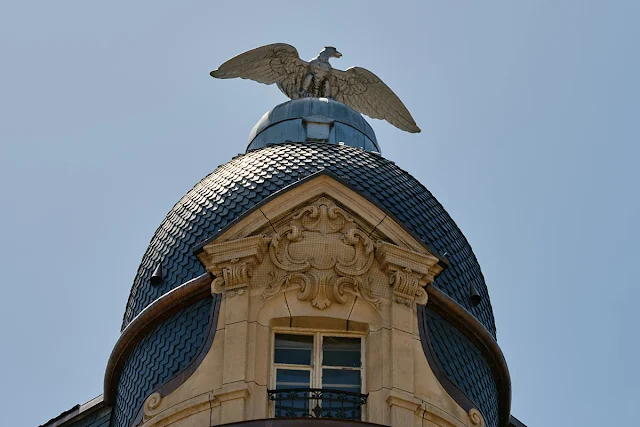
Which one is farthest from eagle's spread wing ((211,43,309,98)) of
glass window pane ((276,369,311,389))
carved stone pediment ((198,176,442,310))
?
glass window pane ((276,369,311,389))

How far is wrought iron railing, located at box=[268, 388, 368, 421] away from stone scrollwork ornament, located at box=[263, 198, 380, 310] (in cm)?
140

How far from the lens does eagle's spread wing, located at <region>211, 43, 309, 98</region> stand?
3412 centimetres

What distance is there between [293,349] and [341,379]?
84cm

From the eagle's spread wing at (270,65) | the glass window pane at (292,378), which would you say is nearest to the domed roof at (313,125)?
the eagle's spread wing at (270,65)

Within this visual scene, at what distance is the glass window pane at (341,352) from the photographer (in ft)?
85.5

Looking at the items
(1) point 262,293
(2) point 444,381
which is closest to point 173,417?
(1) point 262,293

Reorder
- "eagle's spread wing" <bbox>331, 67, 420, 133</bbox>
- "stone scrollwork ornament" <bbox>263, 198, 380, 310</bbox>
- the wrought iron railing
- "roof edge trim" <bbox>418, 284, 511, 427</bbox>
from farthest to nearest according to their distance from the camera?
"eagle's spread wing" <bbox>331, 67, 420, 133</bbox> → "roof edge trim" <bbox>418, 284, 511, 427</bbox> → "stone scrollwork ornament" <bbox>263, 198, 380, 310</bbox> → the wrought iron railing

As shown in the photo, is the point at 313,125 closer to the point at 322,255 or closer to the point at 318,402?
the point at 322,255

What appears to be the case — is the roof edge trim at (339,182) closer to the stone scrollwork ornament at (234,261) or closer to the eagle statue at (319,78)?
the stone scrollwork ornament at (234,261)

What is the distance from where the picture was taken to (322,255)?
26.6 metres

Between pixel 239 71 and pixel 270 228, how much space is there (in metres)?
8.16

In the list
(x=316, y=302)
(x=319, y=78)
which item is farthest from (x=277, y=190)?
(x=319, y=78)

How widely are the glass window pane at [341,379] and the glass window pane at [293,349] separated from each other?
35 centimetres

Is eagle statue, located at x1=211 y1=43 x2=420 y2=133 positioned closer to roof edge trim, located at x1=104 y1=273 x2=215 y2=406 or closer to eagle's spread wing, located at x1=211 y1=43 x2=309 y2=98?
eagle's spread wing, located at x1=211 y1=43 x2=309 y2=98
